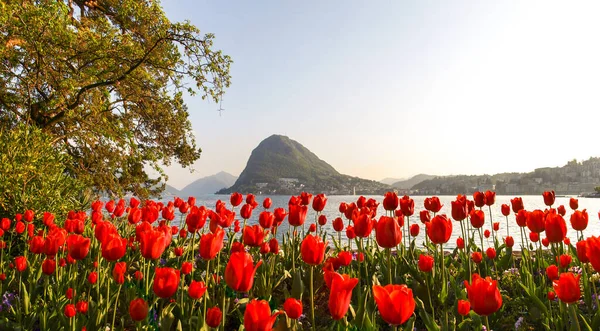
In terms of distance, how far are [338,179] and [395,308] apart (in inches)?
7162

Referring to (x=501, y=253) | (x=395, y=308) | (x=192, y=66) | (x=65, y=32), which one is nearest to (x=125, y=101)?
(x=192, y=66)

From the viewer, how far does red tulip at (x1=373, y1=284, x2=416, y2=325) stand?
5.53 feet

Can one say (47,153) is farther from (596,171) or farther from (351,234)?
(596,171)

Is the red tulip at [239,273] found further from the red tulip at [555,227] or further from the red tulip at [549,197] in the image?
the red tulip at [549,197]

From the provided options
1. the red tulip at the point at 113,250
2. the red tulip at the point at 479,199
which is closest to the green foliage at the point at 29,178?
the red tulip at the point at 113,250

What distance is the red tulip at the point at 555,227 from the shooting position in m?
3.10

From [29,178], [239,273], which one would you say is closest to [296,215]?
[239,273]

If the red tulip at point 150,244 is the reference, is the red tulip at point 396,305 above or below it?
below

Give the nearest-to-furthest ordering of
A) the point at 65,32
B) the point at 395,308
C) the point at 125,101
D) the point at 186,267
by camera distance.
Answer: the point at 395,308, the point at 186,267, the point at 65,32, the point at 125,101

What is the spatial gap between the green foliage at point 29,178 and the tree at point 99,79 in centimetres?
248

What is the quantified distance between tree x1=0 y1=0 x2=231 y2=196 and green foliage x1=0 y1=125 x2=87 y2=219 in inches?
97.7

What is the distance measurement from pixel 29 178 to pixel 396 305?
8.08 metres

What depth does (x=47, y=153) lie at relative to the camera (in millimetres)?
7914

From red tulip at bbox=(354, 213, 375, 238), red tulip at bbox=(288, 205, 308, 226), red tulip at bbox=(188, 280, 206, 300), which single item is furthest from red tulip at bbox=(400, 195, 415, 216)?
red tulip at bbox=(188, 280, 206, 300)
